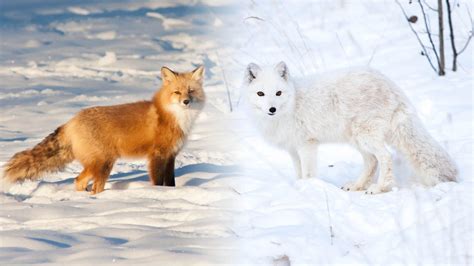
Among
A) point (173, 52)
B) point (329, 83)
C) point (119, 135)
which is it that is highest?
point (329, 83)

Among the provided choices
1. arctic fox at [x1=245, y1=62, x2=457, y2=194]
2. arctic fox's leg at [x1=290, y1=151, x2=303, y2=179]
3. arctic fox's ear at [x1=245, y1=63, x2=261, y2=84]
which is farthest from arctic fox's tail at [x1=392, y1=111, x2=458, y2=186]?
arctic fox's ear at [x1=245, y1=63, x2=261, y2=84]

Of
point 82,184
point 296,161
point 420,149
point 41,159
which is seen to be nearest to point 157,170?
point 82,184

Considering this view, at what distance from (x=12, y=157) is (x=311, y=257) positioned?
2925mm

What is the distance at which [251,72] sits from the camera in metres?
5.46

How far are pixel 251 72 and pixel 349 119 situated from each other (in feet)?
2.55

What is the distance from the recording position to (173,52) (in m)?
9.76

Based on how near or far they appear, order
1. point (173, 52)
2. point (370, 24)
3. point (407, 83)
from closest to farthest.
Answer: point (407, 83), point (370, 24), point (173, 52)

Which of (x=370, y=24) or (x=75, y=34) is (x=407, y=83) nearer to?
(x=370, y=24)

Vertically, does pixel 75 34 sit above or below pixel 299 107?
below

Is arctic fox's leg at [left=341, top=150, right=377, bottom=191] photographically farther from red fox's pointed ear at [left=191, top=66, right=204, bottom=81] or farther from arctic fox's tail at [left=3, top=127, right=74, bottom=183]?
arctic fox's tail at [left=3, top=127, right=74, bottom=183]

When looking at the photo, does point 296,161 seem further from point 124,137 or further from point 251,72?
point 124,137

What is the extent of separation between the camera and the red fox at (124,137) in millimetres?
5855

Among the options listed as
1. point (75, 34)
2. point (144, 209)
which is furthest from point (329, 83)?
point (75, 34)

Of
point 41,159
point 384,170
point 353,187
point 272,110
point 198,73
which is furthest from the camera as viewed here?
point 198,73
